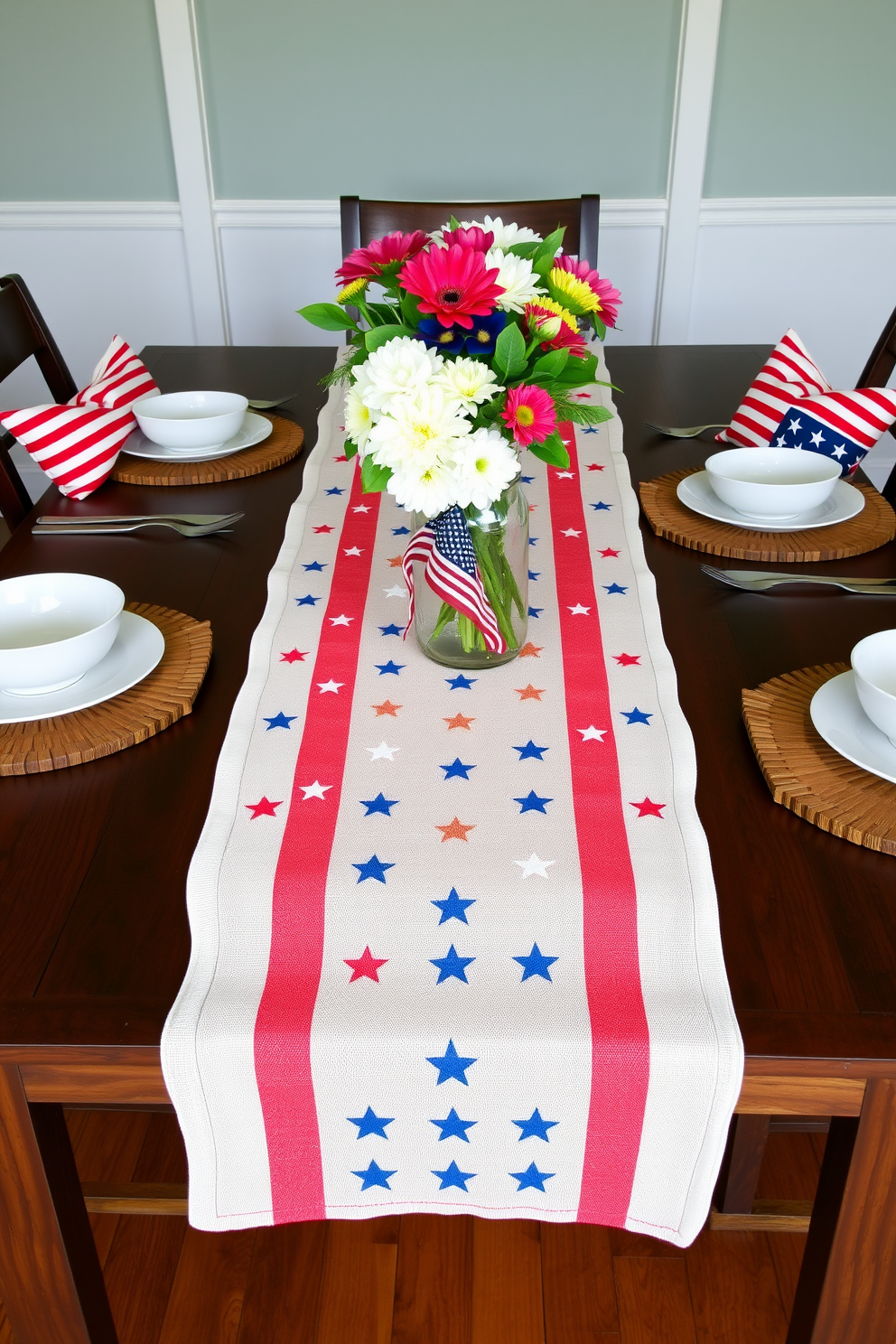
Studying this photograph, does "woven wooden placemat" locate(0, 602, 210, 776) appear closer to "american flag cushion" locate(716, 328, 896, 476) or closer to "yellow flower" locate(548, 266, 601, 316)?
"yellow flower" locate(548, 266, 601, 316)

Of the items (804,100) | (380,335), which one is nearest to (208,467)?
(380,335)

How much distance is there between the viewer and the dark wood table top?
0.66 meters

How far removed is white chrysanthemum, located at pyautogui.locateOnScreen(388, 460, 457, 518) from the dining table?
0.86ft

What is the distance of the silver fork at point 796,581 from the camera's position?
1122 mm

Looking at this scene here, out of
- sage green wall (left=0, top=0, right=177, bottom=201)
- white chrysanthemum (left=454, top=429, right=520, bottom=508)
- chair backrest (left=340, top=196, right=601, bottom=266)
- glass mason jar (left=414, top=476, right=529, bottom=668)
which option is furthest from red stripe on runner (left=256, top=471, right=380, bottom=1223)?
sage green wall (left=0, top=0, right=177, bottom=201)

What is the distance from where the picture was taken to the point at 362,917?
0.72 meters

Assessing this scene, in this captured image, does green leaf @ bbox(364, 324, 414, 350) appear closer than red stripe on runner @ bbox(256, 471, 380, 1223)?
No

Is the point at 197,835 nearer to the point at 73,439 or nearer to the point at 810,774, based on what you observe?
the point at 810,774

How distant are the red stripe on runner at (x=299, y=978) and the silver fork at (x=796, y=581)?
459 mm

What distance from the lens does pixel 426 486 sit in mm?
836

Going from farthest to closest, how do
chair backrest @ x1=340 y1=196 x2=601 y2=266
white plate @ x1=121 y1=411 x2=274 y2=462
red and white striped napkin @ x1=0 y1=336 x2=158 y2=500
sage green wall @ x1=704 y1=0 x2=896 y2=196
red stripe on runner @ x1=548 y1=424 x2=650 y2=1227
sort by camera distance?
sage green wall @ x1=704 y1=0 x2=896 y2=196
chair backrest @ x1=340 y1=196 x2=601 y2=266
white plate @ x1=121 y1=411 x2=274 y2=462
red and white striped napkin @ x1=0 y1=336 x2=158 y2=500
red stripe on runner @ x1=548 y1=424 x2=650 y2=1227

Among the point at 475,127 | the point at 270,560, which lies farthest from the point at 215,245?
the point at 270,560

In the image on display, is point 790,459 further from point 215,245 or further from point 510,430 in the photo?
point 215,245

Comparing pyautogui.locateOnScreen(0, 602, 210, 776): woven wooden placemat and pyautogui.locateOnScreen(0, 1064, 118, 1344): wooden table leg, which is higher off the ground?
pyautogui.locateOnScreen(0, 602, 210, 776): woven wooden placemat
